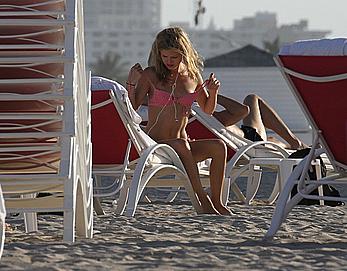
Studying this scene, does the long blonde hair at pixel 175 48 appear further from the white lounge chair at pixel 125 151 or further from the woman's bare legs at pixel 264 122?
the woman's bare legs at pixel 264 122

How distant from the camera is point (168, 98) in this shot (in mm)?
6742

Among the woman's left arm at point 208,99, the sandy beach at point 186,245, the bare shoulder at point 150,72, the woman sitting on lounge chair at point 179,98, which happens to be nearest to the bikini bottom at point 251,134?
the woman sitting on lounge chair at point 179,98

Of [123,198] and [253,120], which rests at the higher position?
[253,120]

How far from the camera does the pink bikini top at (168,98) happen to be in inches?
265

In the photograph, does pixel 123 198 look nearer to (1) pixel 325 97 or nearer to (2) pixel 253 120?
(1) pixel 325 97

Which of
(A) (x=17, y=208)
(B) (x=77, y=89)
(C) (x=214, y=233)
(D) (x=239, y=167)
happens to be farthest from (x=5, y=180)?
(D) (x=239, y=167)

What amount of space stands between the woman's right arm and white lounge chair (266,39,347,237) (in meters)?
1.79

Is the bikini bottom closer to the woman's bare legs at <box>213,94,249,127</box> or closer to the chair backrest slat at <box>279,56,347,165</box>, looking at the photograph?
the woman's bare legs at <box>213,94,249,127</box>

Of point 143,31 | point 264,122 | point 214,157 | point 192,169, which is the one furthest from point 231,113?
point 143,31

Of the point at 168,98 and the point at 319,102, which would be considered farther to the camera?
the point at 168,98

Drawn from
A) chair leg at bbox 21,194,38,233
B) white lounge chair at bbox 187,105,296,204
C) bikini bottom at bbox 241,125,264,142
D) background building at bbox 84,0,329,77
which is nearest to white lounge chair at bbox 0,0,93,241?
chair leg at bbox 21,194,38,233

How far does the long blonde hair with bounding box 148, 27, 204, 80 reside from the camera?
649cm

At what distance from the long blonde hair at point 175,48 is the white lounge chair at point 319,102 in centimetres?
155

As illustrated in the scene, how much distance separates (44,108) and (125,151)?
88.6 inches
